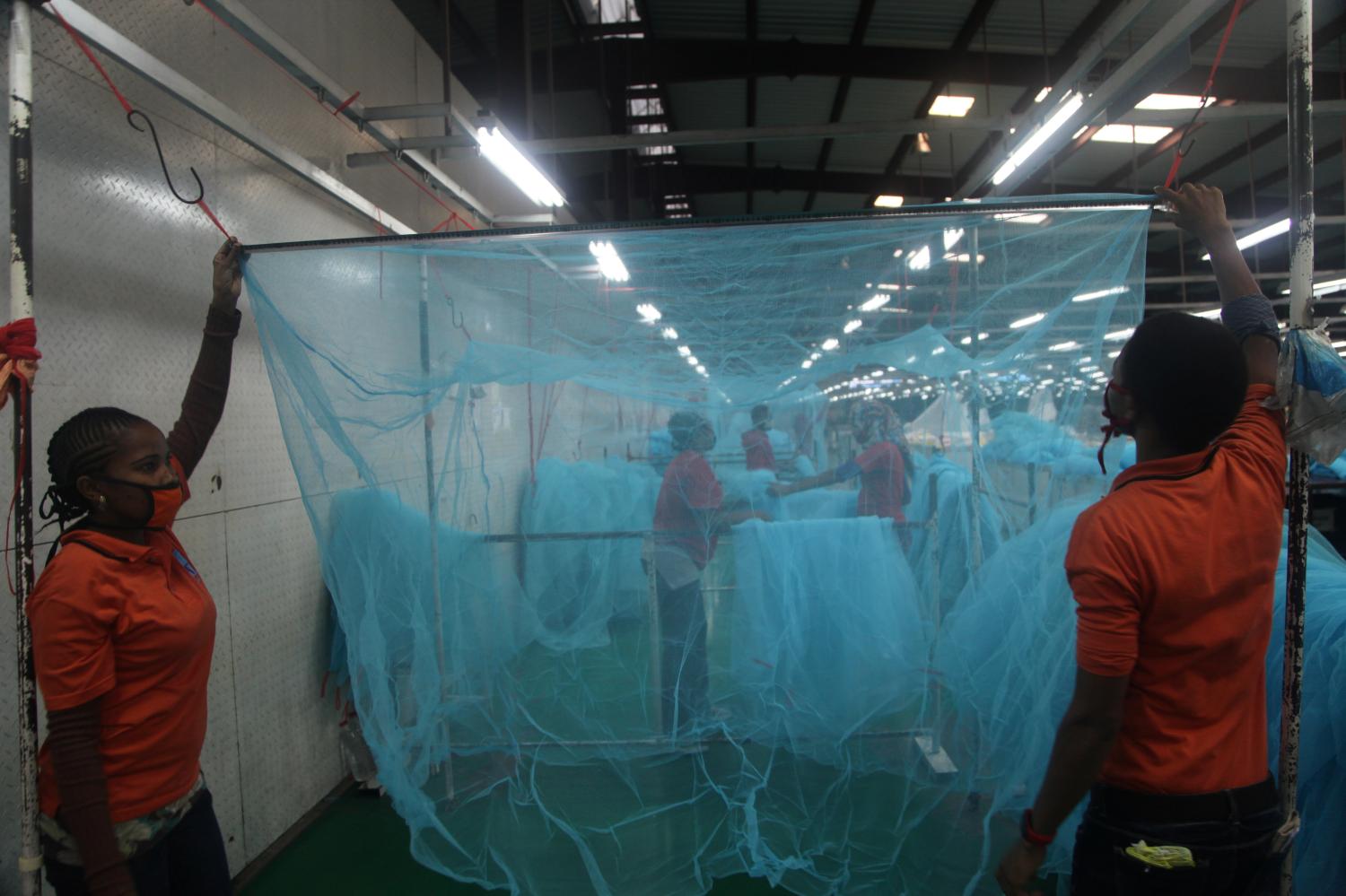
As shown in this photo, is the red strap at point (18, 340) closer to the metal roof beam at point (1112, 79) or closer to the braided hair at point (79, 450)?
the braided hair at point (79, 450)

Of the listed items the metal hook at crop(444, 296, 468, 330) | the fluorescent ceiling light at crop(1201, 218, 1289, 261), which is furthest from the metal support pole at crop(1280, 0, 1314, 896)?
the fluorescent ceiling light at crop(1201, 218, 1289, 261)

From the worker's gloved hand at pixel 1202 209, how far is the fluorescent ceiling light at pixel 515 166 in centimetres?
244

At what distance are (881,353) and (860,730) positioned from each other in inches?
53.2

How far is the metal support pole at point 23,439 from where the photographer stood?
56.4 inches

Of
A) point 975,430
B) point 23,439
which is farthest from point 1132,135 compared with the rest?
point 23,439

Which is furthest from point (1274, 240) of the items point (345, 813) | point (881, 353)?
point (345, 813)

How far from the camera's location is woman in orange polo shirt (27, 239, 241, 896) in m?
1.30

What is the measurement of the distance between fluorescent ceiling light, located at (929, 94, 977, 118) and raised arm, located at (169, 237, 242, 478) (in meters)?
6.24

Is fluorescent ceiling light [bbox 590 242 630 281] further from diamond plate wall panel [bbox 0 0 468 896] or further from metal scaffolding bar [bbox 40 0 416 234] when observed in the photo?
diamond plate wall panel [bbox 0 0 468 896]

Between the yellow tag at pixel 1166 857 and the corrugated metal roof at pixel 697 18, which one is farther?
the corrugated metal roof at pixel 697 18

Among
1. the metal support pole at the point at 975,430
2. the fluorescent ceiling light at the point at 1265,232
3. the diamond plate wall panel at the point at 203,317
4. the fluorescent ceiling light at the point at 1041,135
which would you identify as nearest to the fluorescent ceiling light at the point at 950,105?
the fluorescent ceiling light at the point at 1265,232

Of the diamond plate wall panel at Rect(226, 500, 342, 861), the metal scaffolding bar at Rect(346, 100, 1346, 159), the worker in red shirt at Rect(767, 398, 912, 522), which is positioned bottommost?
the diamond plate wall panel at Rect(226, 500, 342, 861)

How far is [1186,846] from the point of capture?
1226mm

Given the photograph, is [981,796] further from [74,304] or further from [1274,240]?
[1274,240]
